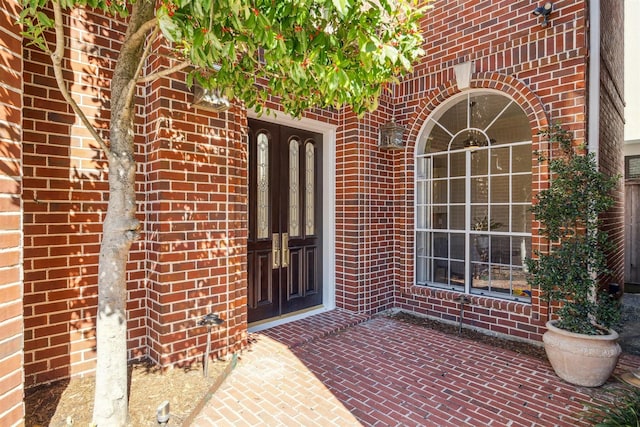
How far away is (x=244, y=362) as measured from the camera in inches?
131

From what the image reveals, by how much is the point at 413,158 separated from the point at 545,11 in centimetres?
213

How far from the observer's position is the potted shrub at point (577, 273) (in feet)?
9.74

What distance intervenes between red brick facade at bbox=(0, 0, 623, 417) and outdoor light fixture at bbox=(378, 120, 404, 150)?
405mm

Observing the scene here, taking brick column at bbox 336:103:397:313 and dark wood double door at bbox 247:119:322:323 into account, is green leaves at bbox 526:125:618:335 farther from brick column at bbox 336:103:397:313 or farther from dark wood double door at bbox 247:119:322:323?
dark wood double door at bbox 247:119:322:323

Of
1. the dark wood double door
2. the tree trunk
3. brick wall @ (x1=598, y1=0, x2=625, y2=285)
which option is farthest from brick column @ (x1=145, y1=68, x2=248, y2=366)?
brick wall @ (x1=598, y1=0, x2=625, y2=285)

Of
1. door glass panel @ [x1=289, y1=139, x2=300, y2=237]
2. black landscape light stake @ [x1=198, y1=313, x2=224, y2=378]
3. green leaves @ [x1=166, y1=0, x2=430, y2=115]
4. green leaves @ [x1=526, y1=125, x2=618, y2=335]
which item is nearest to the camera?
green leaves @ [x1=166, y1=0, x2=430, y2=115]

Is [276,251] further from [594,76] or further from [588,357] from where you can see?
[594,76]

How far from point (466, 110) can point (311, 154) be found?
6.84 ft

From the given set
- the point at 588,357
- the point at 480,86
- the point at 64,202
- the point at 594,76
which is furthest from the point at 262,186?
the point at 594,76

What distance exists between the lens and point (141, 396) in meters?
2.55

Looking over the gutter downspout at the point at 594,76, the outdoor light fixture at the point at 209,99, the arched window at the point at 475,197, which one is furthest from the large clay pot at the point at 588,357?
the outdoor light fixture at the point at 209,99

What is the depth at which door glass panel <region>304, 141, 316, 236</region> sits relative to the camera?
4.75 m

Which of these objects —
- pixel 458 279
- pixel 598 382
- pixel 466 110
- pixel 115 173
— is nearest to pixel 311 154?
Answer: pixel 466 110

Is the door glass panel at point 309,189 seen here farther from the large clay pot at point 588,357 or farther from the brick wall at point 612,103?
the brick wall at point 612,103
